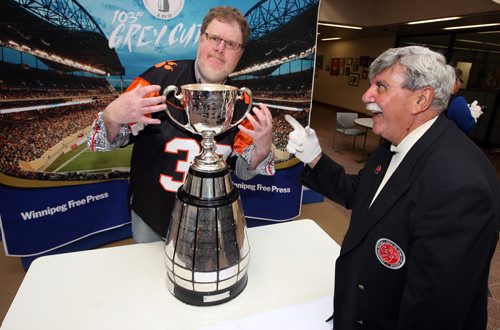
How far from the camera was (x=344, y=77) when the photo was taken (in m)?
11.0

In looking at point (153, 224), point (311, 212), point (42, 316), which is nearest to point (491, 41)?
point (311, 212)

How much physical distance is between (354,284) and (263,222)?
2.14 metres

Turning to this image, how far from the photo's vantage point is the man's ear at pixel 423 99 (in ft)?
2.88

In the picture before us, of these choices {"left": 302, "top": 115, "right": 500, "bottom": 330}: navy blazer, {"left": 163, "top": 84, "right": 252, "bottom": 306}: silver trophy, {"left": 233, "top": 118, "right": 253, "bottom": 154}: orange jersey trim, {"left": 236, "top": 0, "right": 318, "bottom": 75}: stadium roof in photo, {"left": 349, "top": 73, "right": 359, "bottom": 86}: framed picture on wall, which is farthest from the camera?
{"left": 349, "top": 73, "right": 359, "bottom": 86}: framed picture on wall

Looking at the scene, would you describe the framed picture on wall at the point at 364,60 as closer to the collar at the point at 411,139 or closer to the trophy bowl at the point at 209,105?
the collar at the point at 411,139

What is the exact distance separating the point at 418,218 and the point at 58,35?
2.24 metres

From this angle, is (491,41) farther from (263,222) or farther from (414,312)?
(414,312)

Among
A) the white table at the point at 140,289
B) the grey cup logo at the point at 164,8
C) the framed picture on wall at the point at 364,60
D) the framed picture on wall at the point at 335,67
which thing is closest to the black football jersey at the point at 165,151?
the white table at the point at 140,289

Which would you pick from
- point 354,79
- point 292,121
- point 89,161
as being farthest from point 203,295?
point 354,79

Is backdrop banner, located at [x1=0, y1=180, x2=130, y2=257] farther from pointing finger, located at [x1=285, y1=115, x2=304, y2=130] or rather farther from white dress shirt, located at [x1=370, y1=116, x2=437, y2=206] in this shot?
white dress shirt, located at [x1=370, y1=116, x2=437, y2=206]

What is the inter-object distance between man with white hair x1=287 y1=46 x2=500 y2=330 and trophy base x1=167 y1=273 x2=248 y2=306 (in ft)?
1.07

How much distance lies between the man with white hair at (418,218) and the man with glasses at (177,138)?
42 cm

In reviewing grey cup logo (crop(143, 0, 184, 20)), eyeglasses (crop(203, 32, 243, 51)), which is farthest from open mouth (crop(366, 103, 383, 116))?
grey cup logo (crop(143, 0, 184, 20))

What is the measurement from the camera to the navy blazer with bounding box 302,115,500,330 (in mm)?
704
